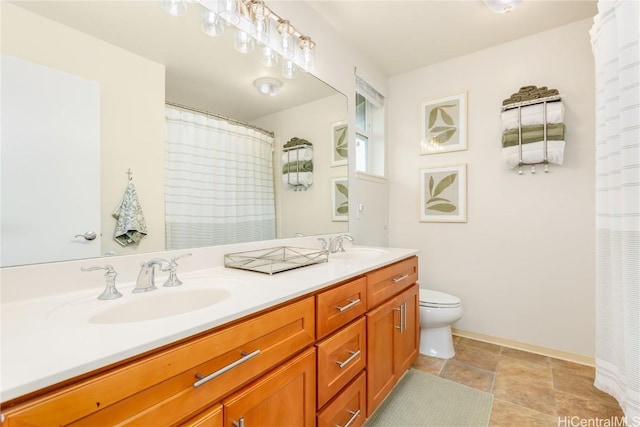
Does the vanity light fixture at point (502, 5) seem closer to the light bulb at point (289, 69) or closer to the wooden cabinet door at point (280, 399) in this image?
the light bulb at point (289, 69)

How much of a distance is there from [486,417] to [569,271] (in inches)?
50.7

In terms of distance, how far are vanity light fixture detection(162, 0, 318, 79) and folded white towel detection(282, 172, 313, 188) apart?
0.58 m

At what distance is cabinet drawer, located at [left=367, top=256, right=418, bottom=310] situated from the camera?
4.53ft

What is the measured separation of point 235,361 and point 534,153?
7.79 feet

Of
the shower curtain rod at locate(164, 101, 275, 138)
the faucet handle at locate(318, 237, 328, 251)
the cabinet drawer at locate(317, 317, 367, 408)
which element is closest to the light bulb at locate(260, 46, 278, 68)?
the shower curtain rod at locate(164, 101, 275, 138)

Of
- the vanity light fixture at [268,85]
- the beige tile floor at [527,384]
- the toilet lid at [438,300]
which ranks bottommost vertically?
the beige tile floor at [527,384]

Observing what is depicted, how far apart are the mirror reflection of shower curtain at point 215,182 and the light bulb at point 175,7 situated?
1.28ft

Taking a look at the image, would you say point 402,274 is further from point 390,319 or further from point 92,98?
point 92,98

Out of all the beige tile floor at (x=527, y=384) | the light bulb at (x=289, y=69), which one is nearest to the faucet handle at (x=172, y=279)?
the light bulb at (x=289, y=69)

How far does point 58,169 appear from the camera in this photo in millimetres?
881

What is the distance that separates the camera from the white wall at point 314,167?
5.35 ft

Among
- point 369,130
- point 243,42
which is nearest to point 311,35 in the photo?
point 243,42

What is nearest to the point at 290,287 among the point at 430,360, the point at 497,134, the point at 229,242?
the point at 229,242

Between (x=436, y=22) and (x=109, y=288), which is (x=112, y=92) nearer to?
(x=109, y=288)
